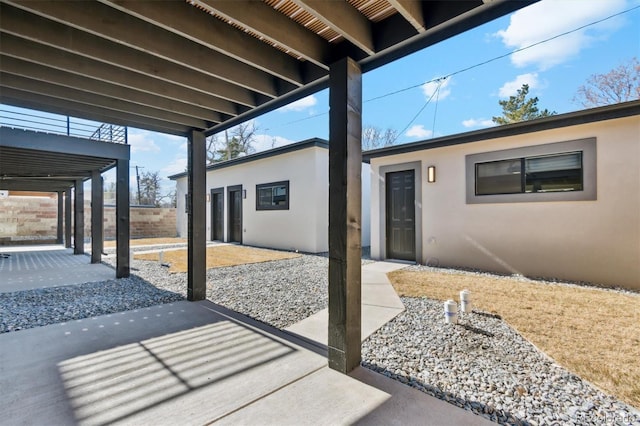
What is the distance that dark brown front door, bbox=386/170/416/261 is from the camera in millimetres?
7207

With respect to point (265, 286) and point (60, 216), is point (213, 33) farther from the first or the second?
point (60, 216)

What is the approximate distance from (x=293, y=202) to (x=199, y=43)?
23.8ft

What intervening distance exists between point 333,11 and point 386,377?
2551 mm

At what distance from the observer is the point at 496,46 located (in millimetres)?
8195

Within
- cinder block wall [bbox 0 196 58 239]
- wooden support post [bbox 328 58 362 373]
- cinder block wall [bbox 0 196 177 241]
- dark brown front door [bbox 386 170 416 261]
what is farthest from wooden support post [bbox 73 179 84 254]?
wooden support post [bbox 328 58 362 373]

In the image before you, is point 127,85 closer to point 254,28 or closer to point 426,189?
point 254,28

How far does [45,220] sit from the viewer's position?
513 inches

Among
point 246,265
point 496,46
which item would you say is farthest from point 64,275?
point 496,46

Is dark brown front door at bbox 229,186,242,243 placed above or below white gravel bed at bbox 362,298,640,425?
above

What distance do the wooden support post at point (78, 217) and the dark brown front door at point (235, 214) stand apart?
469cm

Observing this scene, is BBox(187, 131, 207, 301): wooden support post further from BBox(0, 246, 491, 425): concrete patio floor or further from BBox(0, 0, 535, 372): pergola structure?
BBox(0, 0, 535, 372): pergola structure

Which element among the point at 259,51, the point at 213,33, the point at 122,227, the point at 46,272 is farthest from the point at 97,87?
the point at 46,272

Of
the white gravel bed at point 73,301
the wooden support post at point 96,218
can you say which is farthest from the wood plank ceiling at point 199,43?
the wooden support post at point 96,218

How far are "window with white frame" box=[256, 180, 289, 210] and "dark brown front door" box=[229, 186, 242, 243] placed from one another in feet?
4.10
